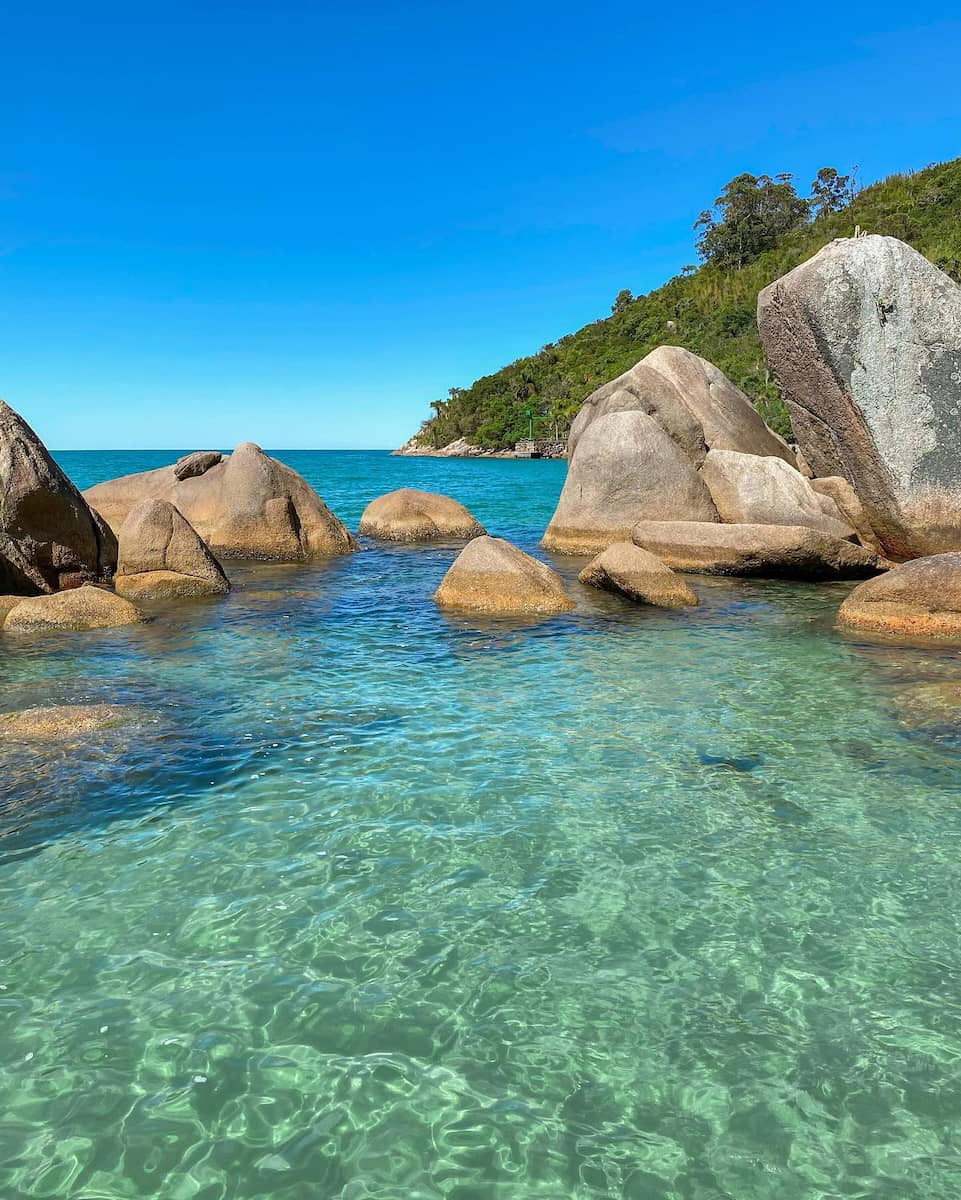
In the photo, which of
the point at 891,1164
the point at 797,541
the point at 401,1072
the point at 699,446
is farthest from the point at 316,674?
the point at 699,446

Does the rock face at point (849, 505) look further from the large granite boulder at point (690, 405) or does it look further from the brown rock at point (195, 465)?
the brown rock at point (195, 465)

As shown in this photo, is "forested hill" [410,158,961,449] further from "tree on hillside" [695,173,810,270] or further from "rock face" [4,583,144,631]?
"rock face" [4,583,144,631]

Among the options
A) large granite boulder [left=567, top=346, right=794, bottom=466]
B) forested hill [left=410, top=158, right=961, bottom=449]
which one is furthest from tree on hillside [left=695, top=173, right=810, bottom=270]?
large granite boulder [left=567, top=346, right=794, bottom=466]

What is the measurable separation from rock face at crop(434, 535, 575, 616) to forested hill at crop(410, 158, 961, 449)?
159 ft

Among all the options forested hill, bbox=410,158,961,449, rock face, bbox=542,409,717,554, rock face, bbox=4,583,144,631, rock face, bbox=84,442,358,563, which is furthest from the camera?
forested hill, bbox=410,158,961,449

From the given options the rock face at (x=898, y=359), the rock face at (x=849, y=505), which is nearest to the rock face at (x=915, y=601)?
the rock face at (x=898, y=359)

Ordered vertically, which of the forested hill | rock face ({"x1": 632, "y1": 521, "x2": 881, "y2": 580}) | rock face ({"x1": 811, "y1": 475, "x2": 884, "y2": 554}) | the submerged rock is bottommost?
the submerged rock

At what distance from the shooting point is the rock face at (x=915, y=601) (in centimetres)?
1077

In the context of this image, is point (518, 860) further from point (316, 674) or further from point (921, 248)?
point (921, 248)

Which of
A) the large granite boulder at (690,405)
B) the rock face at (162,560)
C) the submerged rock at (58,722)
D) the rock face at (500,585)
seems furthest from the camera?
the large granite boulder at (690,405)

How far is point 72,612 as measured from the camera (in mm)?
11906

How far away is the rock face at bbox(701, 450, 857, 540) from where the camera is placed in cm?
1614

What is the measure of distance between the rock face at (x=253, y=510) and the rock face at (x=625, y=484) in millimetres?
5715

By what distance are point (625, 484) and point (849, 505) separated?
14.6 feet
